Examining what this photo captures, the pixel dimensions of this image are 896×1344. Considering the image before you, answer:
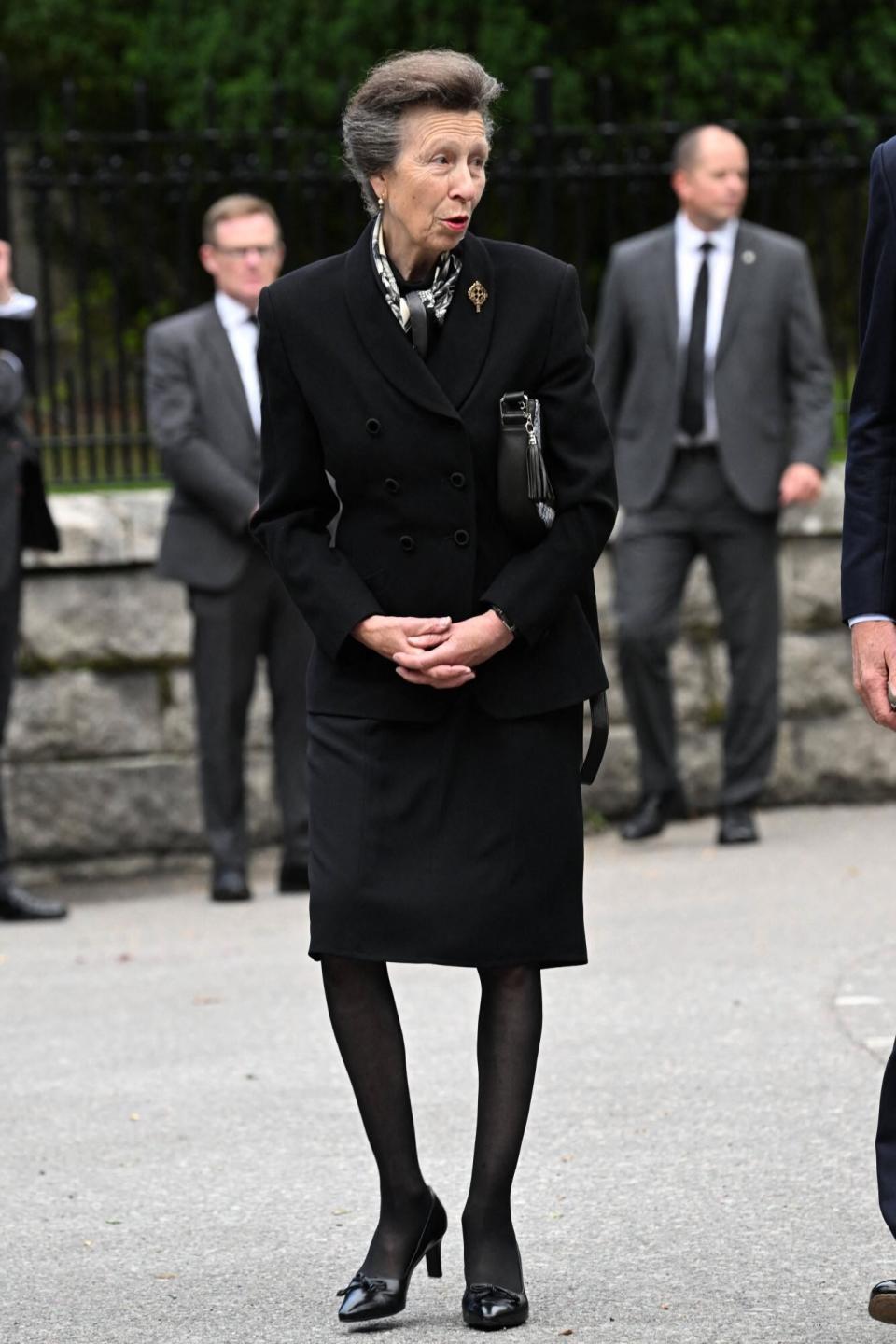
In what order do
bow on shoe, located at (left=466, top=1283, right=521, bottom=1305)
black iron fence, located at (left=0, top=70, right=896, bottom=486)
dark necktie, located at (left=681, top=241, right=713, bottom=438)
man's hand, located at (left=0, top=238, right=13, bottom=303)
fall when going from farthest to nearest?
black iron fence, located at (left=0, top=70, right=896, bottom=486)
dark necktie, located at (left=681, top=241, right=713, bottom=438)
man's hand, located at (left=0, top=238, right=13, bottom=303)
bow on shoe, located at (left=466, top=1283, right=521, bottom=1305)

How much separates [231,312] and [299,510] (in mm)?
4327

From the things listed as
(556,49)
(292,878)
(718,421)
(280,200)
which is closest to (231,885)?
(292,878)

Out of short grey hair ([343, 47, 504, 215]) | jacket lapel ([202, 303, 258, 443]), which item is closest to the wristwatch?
short grey hair ([343, 47, 504, 215])

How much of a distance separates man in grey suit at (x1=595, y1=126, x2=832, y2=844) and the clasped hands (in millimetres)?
4710

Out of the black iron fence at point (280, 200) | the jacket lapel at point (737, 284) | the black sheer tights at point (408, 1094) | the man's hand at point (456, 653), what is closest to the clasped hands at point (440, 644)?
the man's hand at point (456, 653)

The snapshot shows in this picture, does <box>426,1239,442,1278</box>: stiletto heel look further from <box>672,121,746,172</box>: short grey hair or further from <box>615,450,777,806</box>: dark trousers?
<box>672,121,746,172</box>: short grey hair

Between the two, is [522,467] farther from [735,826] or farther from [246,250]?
[735,826]

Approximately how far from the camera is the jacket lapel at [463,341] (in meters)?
4.10

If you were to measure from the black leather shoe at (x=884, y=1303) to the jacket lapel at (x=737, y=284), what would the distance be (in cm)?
528

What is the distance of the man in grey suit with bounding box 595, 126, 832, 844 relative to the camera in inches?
343

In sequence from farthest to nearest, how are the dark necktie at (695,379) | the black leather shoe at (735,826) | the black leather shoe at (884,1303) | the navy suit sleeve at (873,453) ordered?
the black leather shoe at (735,826) → the dark necktie at (695,379) → the navy suit sleeve at (873,453) → the black leather shoe at (884,1303)

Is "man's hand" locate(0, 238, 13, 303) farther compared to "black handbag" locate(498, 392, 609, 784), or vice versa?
"man's hand" locate(0, 238, 13, 303)

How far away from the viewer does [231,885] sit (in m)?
8.42

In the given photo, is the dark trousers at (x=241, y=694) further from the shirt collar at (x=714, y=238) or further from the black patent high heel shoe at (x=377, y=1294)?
the black patent high heel shoe at (x=377, y=1294)
